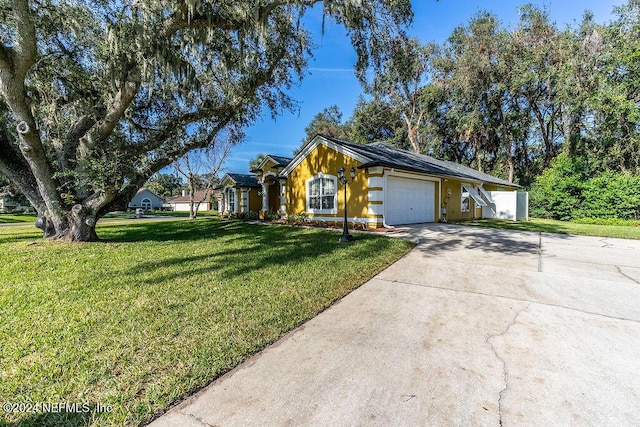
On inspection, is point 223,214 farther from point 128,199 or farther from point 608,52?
point 608,52

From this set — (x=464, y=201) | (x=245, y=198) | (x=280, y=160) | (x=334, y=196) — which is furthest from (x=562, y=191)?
(x=245, y=198)

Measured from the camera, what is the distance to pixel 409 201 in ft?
43.8

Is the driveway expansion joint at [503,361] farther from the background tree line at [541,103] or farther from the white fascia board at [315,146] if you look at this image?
the background tree line at [541,103]

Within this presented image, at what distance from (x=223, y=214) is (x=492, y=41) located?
80.2 feet

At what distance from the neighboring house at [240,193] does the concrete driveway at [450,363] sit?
17.0 meters

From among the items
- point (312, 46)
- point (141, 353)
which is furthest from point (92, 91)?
point (141, 353)

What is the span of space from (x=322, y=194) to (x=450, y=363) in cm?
1132

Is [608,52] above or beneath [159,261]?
above

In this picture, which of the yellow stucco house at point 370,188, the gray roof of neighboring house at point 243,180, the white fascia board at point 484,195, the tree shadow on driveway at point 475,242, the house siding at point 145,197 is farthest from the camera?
the house siding at point 145,197

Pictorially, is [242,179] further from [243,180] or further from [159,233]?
[159,233]

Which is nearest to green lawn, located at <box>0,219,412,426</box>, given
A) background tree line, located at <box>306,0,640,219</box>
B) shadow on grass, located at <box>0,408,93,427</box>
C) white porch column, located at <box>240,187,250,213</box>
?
shadow on grass, located at <box>0,408,93,427</box>

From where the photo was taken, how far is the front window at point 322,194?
1321 centimetres

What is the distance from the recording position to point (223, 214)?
76.3 feet

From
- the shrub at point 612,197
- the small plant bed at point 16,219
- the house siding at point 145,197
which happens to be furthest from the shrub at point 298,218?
the house siding at point 145,197
